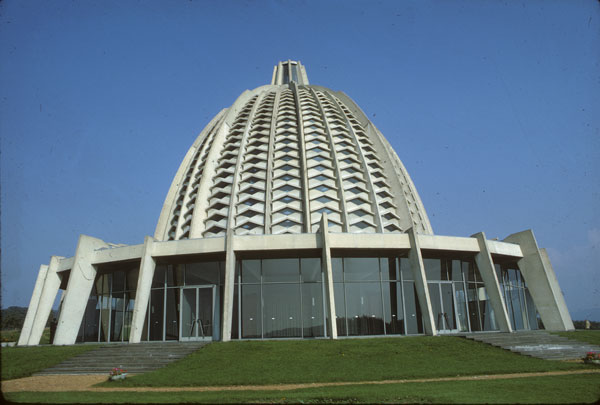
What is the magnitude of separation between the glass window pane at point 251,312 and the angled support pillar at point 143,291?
17.5 feet

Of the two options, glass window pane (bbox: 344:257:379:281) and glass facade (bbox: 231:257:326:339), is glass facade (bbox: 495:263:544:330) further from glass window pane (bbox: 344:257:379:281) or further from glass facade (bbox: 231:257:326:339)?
glass facade (bbox: 231:257:326:339)

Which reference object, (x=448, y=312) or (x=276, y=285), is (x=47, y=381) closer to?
(x=276, y=285)

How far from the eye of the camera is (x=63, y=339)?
25594mm

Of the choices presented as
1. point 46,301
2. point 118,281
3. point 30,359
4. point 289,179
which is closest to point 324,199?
point 289,179

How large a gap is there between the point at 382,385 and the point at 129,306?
19818 mm

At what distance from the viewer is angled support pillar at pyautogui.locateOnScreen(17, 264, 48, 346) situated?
94.0ft

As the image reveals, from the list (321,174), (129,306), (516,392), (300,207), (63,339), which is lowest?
(516,392)

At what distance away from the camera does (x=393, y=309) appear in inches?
1016

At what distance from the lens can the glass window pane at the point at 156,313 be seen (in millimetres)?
25920

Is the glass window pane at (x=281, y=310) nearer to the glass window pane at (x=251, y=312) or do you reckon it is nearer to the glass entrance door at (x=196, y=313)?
the glass window pane at (x=251, y=312)

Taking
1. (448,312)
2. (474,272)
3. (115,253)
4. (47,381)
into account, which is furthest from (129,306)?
(474,272)

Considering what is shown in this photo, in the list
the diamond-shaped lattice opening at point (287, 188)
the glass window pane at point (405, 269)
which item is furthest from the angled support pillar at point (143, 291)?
the glass window pane at point (405, 269)

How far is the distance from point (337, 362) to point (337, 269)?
9333 mm

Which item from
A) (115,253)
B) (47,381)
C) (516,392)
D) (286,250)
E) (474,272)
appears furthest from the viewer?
(474,272)
